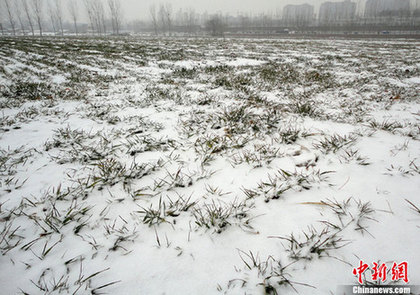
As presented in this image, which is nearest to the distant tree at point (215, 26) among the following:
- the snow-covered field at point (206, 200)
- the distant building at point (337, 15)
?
the distant building at point (337, 15)

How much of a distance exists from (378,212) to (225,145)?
→ 1712mm

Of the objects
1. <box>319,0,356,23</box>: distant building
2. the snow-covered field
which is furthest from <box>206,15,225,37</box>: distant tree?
the snow-covered field

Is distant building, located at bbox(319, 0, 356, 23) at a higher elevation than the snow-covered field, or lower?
higher

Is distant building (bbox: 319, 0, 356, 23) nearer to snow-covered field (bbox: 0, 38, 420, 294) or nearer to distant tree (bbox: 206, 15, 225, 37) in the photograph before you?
distant tree (bbox: 206, 15, 225, 37)

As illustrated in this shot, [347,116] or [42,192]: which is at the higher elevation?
[347,116]

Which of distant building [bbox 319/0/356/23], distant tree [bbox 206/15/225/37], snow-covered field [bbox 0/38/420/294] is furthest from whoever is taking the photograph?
distant building [bbox 319/0/356/23]

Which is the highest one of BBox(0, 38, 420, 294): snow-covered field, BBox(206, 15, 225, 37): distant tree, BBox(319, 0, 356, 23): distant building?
BBox(319, 0, 356, 23): distant building

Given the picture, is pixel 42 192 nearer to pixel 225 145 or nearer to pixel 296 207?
pixel 225 145

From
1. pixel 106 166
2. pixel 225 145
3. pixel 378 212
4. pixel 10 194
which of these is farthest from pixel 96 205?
pixel 378 212

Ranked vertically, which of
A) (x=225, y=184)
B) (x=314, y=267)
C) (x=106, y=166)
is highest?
(x=106, y=166)

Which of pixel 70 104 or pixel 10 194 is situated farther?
pixel 70 104

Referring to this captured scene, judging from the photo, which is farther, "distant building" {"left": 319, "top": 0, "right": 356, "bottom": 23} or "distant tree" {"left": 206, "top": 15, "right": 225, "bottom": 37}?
"distant building" {"left": 319, "top": 0, "right": 356, "bottom": 23}

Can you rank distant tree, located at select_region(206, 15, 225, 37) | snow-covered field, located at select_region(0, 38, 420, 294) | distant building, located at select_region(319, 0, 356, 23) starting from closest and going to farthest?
snow-covered field, located at select_region(0, 38, 420, 294)
distant tree, located at select_region(206, 15, 225, 37)
distant building, located at select_region(319, 0, 356, 23)

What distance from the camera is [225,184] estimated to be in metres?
2.01
